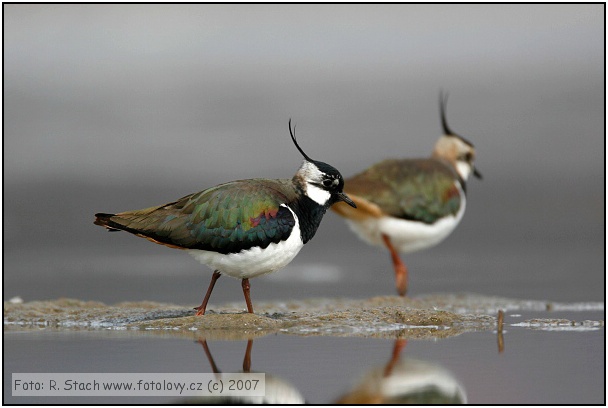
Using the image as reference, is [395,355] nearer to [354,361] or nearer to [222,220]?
[354,361]

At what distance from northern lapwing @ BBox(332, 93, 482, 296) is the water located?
4.25 m

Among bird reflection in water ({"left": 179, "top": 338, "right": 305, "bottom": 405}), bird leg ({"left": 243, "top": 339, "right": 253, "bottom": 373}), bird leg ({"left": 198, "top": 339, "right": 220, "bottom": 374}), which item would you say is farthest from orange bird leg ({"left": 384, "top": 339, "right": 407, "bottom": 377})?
bird leg ({"left": 198, "top": 339, "right": 220, "bottom": 374})

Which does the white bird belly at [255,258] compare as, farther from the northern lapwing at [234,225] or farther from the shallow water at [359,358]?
the shallow water at [359,358]

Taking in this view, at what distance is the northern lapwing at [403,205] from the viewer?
13.1 meters

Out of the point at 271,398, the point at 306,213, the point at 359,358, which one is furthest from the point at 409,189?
the point at 271,398

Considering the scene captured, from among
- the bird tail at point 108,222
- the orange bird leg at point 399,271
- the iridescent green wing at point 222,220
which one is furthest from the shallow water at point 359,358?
the orange bird leg at point 399,271

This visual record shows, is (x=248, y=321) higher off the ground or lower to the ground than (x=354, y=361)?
higher

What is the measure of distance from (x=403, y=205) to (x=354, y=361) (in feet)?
18.6

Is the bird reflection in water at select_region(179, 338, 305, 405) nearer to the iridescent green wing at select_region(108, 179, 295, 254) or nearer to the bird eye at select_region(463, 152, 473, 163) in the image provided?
the iridescent green wing at select_region(108, 179, 295, 254)

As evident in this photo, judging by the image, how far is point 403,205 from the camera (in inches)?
518

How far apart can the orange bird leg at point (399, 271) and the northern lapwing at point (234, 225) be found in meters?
3.98

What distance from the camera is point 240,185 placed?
915cm

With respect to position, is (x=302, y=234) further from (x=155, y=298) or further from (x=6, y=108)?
(x=6, y=108)

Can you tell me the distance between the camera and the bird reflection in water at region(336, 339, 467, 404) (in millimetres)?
6633
